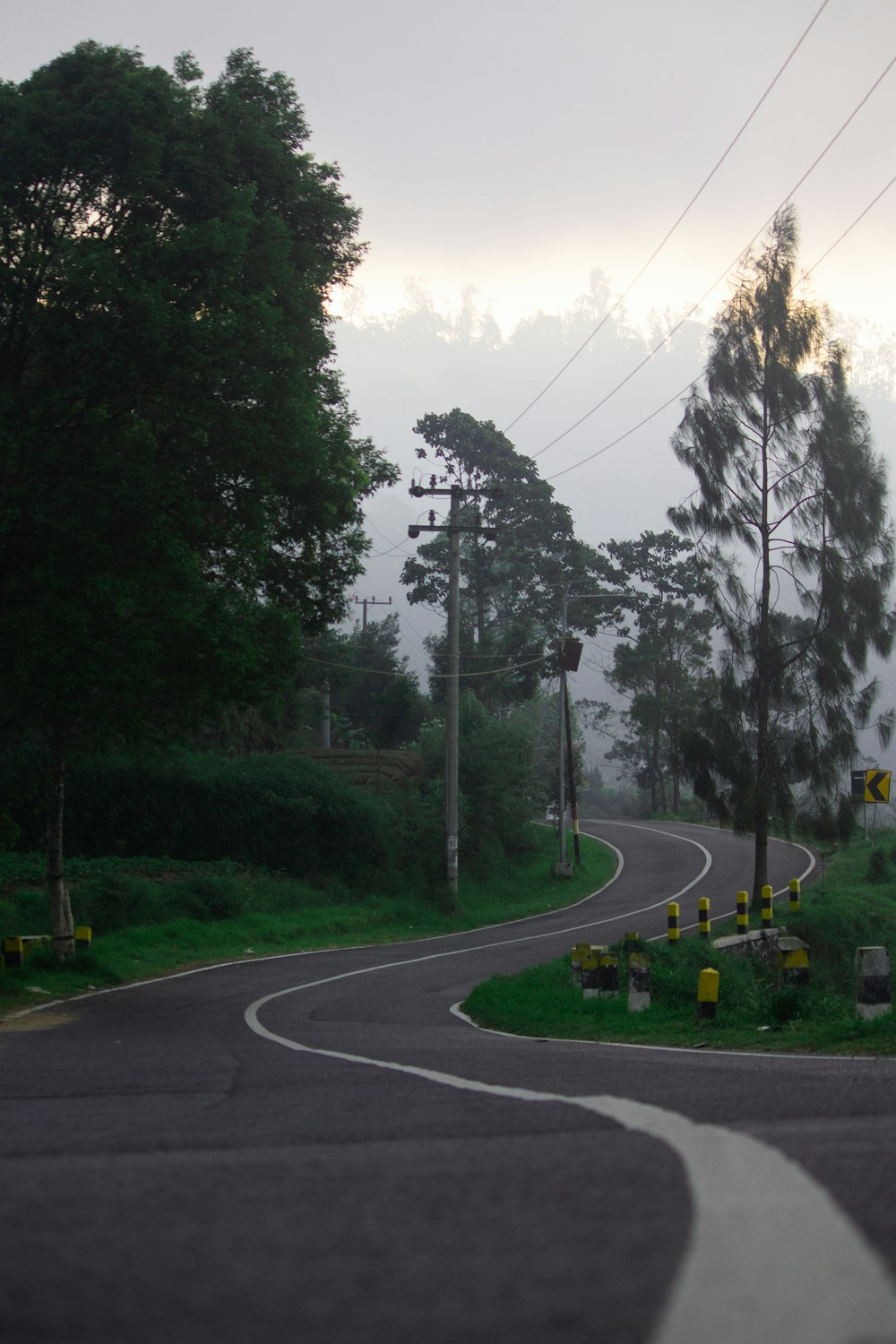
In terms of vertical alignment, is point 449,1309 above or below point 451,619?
below

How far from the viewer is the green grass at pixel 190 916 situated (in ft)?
68.6

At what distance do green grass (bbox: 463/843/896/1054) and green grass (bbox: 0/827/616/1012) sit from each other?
280 inches

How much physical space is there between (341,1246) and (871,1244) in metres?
1.03

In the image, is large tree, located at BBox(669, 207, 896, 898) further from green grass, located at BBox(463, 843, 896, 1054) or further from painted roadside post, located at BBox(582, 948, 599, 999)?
painted roadside post, located at BBox(582, 948, 599, 999)

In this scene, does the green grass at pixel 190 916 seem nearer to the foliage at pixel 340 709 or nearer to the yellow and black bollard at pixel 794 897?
the foliage at pixel 340 709

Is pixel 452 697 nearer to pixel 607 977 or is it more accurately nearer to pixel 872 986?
pixel 607 977

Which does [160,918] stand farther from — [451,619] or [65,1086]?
[65,1086]

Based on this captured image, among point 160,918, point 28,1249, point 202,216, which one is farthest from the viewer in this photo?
point 160,918

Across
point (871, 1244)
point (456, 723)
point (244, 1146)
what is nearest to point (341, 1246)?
point (871, 1244)

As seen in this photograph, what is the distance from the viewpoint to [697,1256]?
2.27m

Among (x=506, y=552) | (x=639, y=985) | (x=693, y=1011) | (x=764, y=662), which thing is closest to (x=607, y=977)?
(x=639, y=985)

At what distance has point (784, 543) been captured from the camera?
3525 cm

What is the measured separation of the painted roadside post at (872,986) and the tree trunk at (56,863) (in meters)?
13.0

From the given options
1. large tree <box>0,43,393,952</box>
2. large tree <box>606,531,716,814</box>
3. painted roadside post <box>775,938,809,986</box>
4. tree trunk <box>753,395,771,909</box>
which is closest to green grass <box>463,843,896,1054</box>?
painted roadside post <box>775,938,809,986</box>
